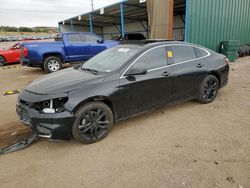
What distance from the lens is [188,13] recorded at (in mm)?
9859

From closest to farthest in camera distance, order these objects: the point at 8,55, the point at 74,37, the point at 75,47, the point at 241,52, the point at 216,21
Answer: the point at 75,47
the point at 74,37
the point at 216,21
the point at 8,55
the point at 241,52

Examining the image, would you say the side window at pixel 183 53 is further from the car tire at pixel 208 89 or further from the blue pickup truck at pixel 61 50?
the blue pickup truck at pixel 61 50

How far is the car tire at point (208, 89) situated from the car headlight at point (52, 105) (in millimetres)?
3093

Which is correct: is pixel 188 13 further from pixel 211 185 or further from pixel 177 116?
pixel 211 185

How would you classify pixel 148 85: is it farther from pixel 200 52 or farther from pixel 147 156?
pixel 200 52

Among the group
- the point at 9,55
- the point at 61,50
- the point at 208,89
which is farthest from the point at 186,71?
the point at 9,55

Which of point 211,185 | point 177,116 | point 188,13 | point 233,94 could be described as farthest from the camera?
point 188,13

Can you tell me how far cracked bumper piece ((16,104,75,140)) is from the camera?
270 centimetres

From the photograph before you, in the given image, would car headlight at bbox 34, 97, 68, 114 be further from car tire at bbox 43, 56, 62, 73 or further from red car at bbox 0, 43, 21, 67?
red car at bbox 0, 43, 21, 67

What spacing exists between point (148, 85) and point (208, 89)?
6.18 ft

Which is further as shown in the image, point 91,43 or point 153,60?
point 91,43

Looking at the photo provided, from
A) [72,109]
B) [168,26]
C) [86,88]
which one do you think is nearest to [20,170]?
[72,109]

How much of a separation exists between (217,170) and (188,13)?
930 centimetres

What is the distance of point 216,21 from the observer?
440 inches
